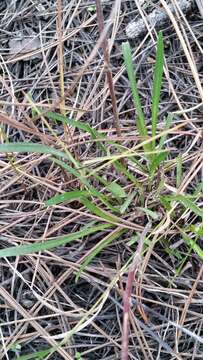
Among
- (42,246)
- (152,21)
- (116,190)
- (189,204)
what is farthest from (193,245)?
(152,21)

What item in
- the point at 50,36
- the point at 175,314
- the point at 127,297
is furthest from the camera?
the point at 50,36

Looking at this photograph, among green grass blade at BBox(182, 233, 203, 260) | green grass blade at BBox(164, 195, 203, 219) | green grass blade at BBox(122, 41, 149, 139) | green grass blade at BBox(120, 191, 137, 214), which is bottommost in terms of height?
green grass blade at BBox(182, 233, 203, 260)

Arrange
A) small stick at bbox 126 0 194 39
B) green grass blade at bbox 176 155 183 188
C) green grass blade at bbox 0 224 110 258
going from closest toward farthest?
1. green grass blade at bbox 0 224 110 258
2. green grass blade at bbox 176 155 183 188
3. small stick at bbox 126 0 194 39

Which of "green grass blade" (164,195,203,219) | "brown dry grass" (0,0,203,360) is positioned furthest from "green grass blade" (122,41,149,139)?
"green grass blade" (164,195,203,219)

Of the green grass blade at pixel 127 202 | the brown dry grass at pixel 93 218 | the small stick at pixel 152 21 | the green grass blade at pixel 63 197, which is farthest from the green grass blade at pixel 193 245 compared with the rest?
the small stick at pixel 152 21

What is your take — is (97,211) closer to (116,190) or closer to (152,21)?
(116,190)

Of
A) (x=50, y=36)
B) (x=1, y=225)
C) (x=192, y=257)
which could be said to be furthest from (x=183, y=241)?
(x=50, y=36)

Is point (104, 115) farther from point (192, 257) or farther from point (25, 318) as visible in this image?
point (25, 318)

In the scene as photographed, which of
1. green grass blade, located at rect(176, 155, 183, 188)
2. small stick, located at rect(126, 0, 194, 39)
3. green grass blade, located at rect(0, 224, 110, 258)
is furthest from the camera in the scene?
small stick, located at rect(126, 0, 194, 39)

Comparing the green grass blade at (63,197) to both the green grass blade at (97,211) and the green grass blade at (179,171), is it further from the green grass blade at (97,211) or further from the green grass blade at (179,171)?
the green grass blade at (179,171)

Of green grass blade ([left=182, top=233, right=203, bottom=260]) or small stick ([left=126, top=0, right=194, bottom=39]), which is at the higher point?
small stick ([left=126, top=0, right=194, bottom=39])

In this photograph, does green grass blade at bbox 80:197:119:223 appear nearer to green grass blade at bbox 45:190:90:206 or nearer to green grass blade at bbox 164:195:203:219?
green grass blade at bbox 45:190:90:206
